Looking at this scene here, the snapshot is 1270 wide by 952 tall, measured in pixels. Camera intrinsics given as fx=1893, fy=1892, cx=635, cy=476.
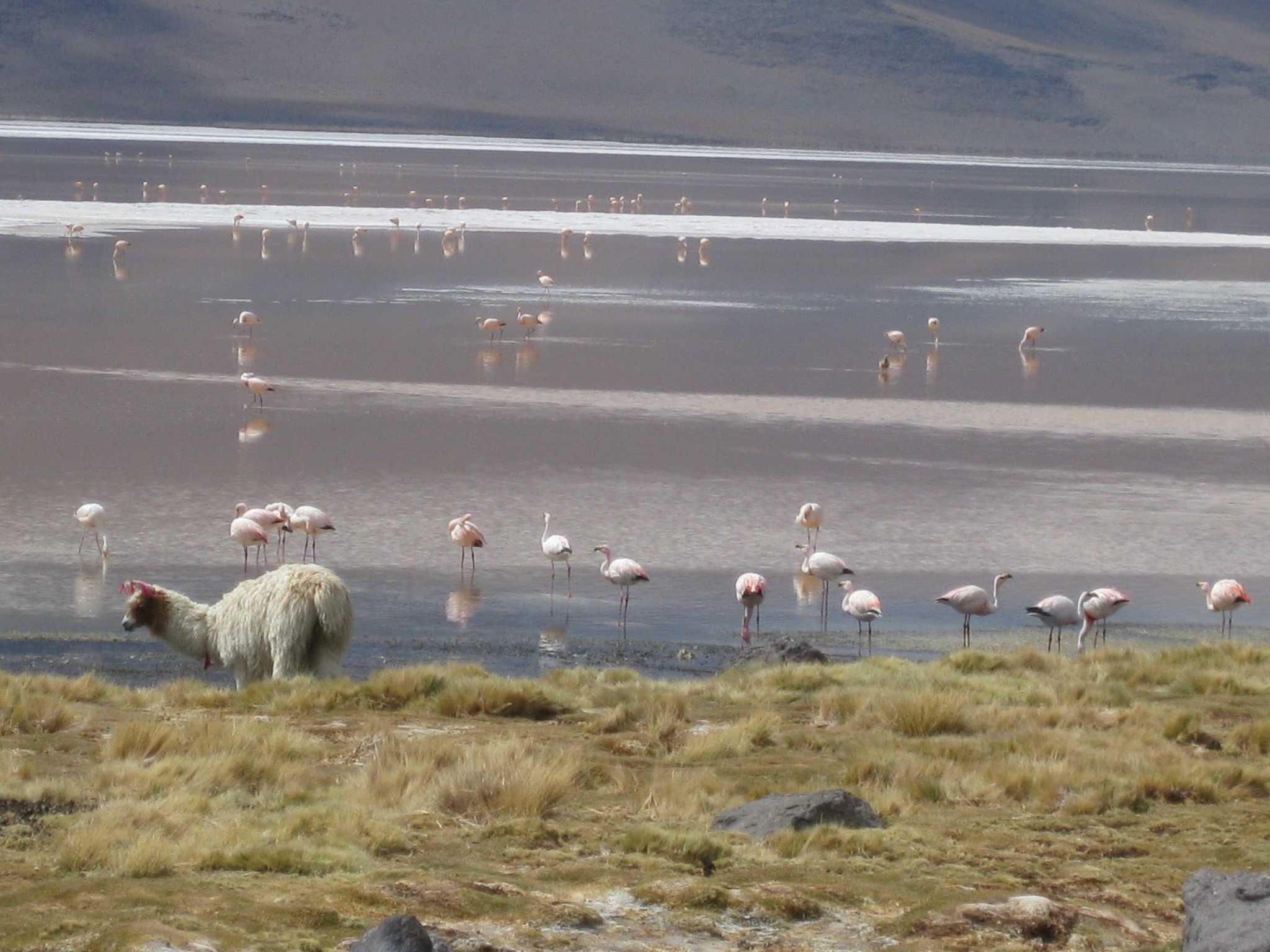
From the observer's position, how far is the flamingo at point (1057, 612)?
34.9 ft

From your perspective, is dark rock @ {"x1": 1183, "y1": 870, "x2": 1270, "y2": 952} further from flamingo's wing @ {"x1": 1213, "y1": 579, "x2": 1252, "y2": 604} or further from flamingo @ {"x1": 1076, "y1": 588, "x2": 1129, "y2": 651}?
flamingo's wing @ {"x1": 1213, "y1": 579, "x2": 1252, "y2": 604}

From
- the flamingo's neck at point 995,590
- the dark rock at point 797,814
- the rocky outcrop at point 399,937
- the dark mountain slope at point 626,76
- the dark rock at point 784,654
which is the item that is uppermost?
the dark mountain slope at point 626,76

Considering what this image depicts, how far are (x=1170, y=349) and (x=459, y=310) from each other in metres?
9.35

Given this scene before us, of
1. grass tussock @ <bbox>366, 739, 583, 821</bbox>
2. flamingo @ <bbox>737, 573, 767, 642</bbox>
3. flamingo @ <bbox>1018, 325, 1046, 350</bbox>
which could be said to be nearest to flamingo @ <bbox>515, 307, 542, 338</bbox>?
flamingo @ <bbox>1018, 325, 1046, 350</bbox>

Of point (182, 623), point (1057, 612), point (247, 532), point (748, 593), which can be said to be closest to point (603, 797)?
point (182, 623)

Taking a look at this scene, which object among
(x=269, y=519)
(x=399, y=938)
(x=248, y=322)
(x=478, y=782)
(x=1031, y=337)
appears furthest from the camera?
(x=1031, y=337)

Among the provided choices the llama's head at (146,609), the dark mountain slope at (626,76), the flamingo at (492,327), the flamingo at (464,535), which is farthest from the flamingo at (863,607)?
the dark mountain slope at (626,76)

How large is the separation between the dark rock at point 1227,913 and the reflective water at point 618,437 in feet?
17.7

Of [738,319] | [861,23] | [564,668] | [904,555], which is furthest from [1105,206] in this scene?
[861,23]

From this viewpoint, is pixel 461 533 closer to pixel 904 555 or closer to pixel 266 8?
pixel 904 555

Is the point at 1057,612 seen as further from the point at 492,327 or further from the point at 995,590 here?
the point at 492,327

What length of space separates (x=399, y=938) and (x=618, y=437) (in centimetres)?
1241

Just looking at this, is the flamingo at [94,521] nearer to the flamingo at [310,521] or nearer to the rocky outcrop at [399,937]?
the flamingo at [310,521]

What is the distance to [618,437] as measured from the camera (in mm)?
16562
